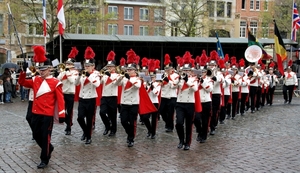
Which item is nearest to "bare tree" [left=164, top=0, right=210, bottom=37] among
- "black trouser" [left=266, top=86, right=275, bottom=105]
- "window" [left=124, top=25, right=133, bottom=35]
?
"window" [left=124, top=25, right=133, bottom=35]

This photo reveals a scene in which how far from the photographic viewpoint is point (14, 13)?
33.9 metres

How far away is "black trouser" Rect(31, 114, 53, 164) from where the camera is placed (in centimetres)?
838

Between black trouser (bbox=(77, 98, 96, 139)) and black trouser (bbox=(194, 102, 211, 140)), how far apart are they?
2673 mm

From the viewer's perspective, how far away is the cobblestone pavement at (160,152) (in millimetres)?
8523

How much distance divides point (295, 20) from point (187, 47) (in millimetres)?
8116

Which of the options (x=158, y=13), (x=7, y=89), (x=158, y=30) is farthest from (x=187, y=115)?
(x=158, y=13)

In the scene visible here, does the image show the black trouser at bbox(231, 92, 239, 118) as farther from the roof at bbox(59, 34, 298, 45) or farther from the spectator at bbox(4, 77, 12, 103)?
the roof at bbox(59, 34, 298, 45)

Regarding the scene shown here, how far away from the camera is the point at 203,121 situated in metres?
11.5

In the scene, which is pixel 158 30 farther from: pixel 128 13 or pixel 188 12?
pixel 188 12

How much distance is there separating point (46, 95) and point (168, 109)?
17.4 ft

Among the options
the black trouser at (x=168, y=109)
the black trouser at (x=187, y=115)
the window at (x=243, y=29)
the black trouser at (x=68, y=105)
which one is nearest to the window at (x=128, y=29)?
the window at (x=243, y=29)

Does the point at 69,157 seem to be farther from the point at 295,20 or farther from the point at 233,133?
the point at 295,20

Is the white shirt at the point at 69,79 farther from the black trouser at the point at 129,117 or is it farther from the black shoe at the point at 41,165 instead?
the black shoe at the point at 41,165

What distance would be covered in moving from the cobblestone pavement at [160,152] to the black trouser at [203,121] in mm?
282
